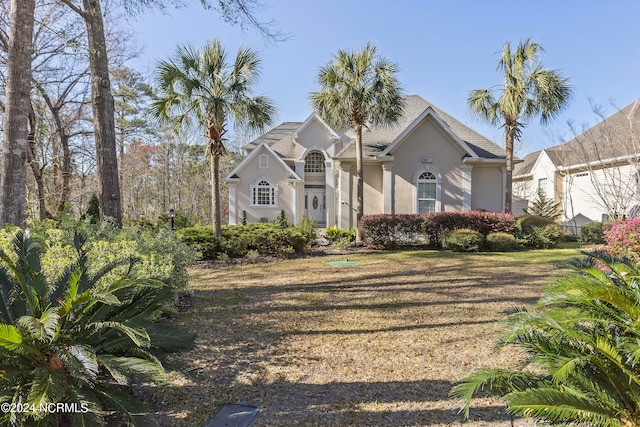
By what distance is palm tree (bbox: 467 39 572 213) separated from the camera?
15.6 metres

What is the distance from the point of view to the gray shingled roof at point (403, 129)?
56.6 ft

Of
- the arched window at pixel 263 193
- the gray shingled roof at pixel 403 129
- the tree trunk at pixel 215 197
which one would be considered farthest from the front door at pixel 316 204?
the tree trunk at pixel 215 197

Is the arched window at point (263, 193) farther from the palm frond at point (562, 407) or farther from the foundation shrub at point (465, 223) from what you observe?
the palm frond at point (562, 407)

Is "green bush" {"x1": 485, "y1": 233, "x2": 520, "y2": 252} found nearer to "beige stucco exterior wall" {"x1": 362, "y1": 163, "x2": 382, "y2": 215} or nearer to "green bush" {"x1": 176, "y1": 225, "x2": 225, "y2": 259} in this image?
"beige stucco exterior wall" {"x1": 362, "y1": 163, "x2": 382, "y2": 215}

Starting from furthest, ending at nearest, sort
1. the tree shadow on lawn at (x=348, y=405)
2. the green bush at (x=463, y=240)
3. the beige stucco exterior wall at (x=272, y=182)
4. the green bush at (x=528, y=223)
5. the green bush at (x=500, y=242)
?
the beige stucco exterior wall at (x=272, y=182) → the green bush at (x=528, y=223) → the green bush at (x=500, y=242) → the green bush at (x=463, y=240) → the tree shadow on lawn at (x=348, y=405)

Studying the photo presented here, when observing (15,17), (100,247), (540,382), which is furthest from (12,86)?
(540,382)

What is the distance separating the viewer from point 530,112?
1636cm

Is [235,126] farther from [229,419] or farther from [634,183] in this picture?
[634,183]

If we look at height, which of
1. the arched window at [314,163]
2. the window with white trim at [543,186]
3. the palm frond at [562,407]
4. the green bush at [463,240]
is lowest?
the palm frond at [562,407]

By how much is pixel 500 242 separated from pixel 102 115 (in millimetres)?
13838

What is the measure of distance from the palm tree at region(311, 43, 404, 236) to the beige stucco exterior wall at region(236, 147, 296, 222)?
8285 millimetres

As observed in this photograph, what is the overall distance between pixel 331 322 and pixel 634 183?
15.6 metres

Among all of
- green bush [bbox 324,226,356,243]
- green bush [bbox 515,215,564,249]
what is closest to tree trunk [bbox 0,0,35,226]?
green bush [bbox 324,226,356,243]

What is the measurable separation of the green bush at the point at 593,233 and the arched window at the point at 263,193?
54.2ft
